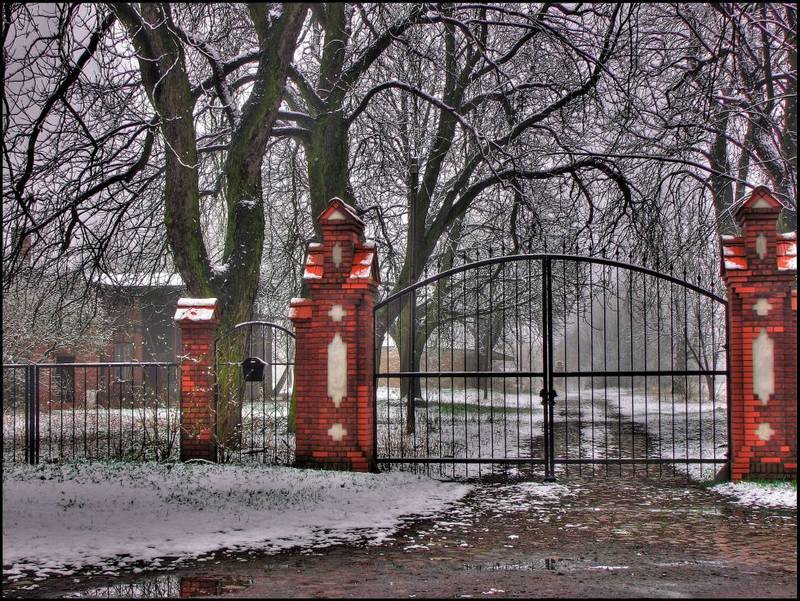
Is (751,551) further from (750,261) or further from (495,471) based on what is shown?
(495,471)

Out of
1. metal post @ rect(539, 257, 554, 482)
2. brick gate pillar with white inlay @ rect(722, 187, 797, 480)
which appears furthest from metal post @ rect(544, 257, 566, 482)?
brick gate pillar with white inlay @ rect(722, 187, 797, 480)

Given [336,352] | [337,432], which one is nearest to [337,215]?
[336,352]

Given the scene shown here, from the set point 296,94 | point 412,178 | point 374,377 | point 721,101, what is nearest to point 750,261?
point 374,377

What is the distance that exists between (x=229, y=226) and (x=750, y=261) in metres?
7.16

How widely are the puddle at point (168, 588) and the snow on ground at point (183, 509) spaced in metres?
0.56

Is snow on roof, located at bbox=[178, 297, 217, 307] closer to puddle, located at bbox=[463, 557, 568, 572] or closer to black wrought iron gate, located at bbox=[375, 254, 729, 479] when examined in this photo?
black wrought iron gate, located at bbox=[375, 254, 729, 479]

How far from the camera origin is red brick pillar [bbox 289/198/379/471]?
993 centimetres

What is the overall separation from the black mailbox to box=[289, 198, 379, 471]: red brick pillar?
68cm

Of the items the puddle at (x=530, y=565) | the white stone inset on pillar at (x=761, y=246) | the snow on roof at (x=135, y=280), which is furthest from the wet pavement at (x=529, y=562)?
the snow on roof at (x=135, y=280)

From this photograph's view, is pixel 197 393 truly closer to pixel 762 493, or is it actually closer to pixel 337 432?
pixel 337 432

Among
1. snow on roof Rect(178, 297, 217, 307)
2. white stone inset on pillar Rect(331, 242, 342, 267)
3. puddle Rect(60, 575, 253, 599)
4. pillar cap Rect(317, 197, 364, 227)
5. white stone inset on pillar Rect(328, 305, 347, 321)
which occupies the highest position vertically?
pillar cap Rect(317, 197, 364, 227)

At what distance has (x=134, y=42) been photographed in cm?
1085

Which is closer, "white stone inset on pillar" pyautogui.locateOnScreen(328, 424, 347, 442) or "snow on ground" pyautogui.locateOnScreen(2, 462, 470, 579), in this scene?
"snow on ground" pyautogui.locateOnScreen(2, 462, 470, 579)

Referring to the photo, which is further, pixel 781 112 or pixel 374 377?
pixel 781 112
